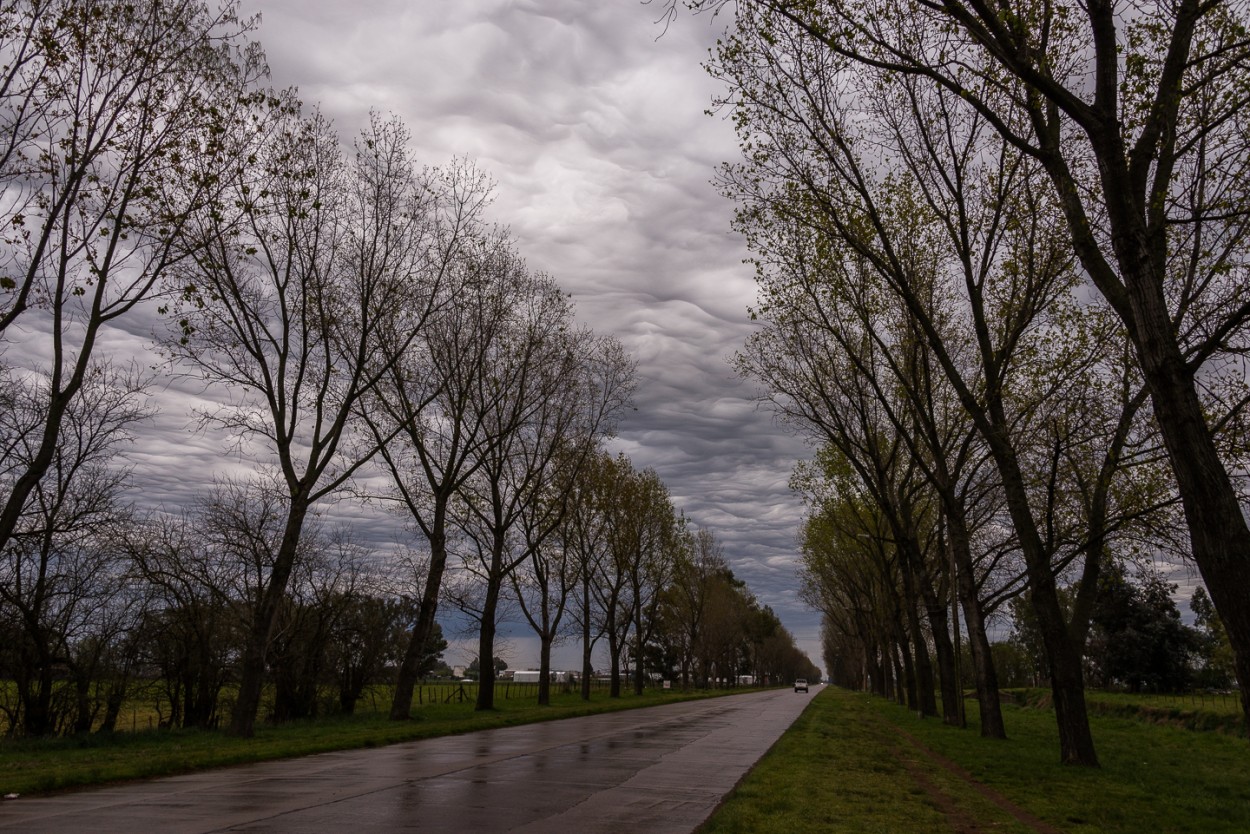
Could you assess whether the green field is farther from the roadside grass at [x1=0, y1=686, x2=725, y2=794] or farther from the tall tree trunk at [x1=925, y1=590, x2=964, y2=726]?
the tall tree trunk at [x1=925, y1=590, x2=964, y2=726]

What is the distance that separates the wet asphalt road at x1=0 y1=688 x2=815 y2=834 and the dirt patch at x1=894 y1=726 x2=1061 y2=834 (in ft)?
9.29

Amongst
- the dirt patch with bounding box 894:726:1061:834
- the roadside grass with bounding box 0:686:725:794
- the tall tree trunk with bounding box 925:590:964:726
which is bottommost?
the dirt patch with bounding box 894:726:1061:834

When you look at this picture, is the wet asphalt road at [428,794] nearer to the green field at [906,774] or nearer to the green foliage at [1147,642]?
the green field at [906,774]

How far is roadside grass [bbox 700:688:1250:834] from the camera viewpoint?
9.79m

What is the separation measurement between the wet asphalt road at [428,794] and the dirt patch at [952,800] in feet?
9.29

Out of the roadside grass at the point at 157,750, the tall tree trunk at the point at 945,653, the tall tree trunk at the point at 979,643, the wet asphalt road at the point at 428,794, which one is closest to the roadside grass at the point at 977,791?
the tall tree trunk at the point at 979,643

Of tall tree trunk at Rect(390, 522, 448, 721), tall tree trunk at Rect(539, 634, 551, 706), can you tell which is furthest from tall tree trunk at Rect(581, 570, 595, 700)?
tall tree trunk at Rect(390, 522, 448, 721)

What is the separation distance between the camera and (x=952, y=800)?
1184 cm

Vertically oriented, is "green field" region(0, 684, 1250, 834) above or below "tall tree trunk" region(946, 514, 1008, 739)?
below

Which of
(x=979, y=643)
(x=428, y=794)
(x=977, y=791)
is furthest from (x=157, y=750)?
(x=979, y=643)

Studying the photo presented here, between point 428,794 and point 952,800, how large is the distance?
706 cm

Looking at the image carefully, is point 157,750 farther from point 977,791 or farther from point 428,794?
point 977,791

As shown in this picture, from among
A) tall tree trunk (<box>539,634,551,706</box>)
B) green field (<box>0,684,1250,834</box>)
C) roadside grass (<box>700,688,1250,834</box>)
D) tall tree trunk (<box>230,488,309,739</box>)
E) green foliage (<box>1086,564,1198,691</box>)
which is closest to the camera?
roadside grass (<box>700,688,1250,834</box>)

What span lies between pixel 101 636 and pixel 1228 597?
27799mm
